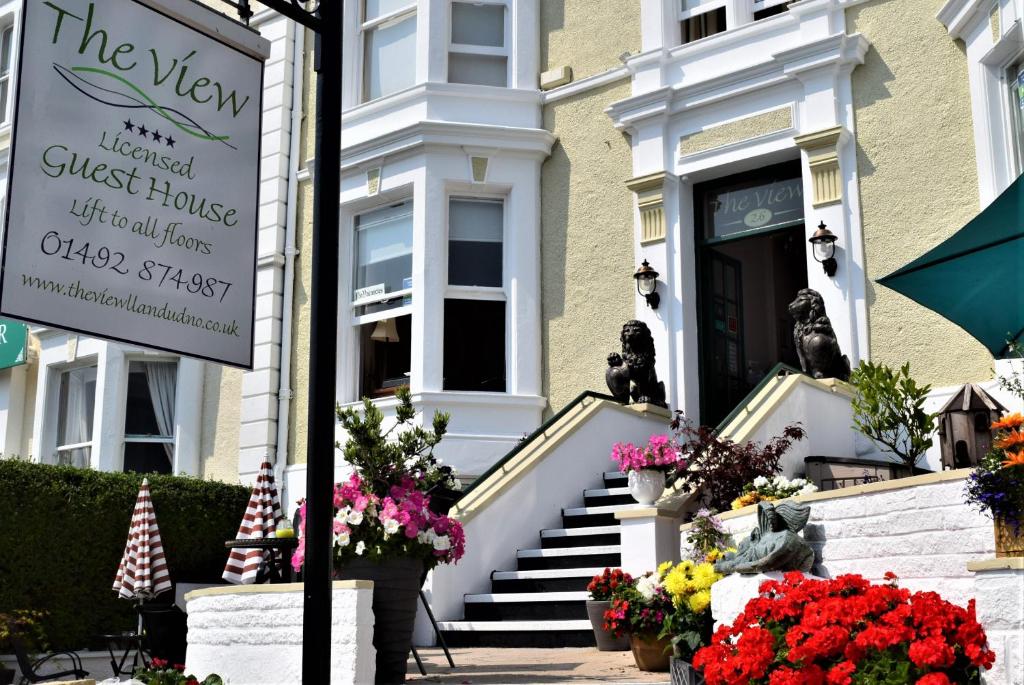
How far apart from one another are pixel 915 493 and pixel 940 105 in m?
5.65

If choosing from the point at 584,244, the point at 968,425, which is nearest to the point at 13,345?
the point at 584,244

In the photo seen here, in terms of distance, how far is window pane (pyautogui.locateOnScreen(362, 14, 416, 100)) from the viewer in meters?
14.2

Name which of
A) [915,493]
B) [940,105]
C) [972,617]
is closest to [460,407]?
[940,105]

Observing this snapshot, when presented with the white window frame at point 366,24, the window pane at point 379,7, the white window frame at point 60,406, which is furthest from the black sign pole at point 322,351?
the white window frame at point 60,406

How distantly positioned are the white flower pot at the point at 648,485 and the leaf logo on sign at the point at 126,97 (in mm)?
5432

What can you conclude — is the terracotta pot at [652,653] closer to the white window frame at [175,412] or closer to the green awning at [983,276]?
the green awning at [983,276]

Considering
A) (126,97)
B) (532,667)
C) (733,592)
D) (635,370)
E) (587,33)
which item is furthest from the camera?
(587,33)

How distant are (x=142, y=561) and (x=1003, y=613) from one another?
790cm

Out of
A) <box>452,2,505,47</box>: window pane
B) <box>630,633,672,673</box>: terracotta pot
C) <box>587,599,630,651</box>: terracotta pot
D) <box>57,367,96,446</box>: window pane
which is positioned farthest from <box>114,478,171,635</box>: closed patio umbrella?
<box>452,2,505,47</box>: window pane

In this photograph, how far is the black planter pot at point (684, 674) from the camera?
6062mm

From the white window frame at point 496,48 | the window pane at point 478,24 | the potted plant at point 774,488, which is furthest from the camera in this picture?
the window pane at point 478,24

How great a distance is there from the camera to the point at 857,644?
5.18m

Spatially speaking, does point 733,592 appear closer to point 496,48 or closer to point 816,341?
point 816,341

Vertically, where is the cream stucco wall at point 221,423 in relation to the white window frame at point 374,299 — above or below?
below
